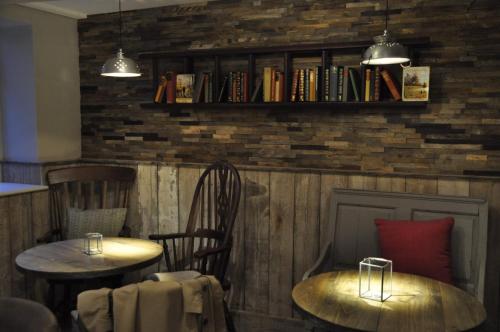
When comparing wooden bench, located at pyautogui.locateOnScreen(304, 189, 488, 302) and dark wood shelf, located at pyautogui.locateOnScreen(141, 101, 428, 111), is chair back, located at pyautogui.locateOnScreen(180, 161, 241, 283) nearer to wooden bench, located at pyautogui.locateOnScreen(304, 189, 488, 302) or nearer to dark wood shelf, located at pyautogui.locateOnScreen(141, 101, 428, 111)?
dark wood shelf, located at pyautogui.locateOnScreen(141, 101, 428, 111)

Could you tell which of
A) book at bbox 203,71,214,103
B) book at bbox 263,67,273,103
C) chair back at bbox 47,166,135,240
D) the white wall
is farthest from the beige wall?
book at bbox 263,67,273,103

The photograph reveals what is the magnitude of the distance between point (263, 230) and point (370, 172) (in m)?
0.84

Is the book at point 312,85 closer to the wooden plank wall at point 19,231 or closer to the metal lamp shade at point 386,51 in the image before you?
the metal lamp shade at point 386,51

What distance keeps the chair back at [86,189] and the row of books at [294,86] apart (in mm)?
673

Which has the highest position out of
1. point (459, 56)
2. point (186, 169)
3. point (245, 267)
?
point (459, 56)

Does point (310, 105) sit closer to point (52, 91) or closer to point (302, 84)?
point (302, 84)

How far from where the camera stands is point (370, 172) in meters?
3.18

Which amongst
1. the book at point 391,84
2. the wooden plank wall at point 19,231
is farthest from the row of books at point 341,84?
the wooden plank wall at point 19,231

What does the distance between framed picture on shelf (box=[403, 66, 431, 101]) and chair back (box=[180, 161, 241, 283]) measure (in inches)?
46.1

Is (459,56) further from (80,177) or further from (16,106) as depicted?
(16,106)

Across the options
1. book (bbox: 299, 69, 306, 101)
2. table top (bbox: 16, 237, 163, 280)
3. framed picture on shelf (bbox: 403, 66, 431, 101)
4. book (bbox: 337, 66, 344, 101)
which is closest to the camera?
table top (bbox: 16, 237, 163, 280)

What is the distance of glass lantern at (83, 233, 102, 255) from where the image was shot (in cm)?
279

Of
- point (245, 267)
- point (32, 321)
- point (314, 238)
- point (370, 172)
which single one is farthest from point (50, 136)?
point (32, 321)

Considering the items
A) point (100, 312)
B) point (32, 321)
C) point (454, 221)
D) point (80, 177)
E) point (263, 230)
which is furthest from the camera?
point (80, 177)
